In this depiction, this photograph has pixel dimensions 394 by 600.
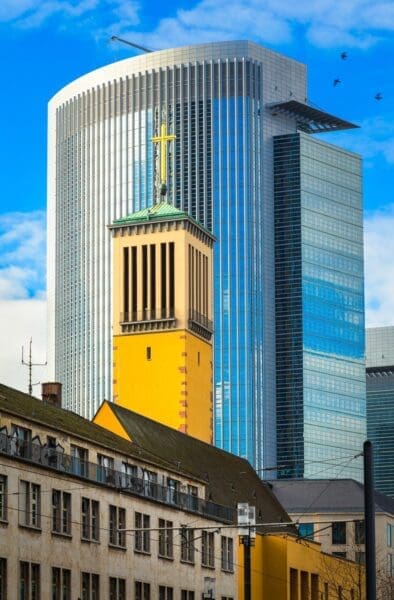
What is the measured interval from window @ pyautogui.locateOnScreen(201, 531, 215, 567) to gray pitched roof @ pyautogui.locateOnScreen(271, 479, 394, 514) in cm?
7261

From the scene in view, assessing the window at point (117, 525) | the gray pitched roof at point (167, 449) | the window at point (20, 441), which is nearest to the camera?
the window at point (20, 441)

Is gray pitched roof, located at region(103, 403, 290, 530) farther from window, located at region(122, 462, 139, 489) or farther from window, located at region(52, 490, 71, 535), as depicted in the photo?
window, located at region(52, 490, 71, 535)

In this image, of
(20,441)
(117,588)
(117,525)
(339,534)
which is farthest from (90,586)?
(339,534)

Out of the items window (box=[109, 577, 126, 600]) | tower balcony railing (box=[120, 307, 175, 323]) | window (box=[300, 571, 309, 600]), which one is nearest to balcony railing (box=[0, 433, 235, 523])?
window (box=[109, 577, 126, 600])

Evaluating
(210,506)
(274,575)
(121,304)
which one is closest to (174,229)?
(121,304)

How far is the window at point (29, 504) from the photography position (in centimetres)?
8044

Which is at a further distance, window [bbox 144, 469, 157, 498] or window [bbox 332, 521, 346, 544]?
window [bbox 332, 521, 346, 544]

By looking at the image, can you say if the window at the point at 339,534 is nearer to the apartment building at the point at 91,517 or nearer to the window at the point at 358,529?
the window at the point at 358,529

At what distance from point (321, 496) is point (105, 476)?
97.1 meters

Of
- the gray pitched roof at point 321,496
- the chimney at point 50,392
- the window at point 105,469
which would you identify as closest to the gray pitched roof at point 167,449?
the window at point 105,469

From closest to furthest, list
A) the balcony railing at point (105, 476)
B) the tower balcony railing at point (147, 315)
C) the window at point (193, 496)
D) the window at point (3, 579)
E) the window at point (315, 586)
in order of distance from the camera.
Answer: the window at point (3, 579)
the balcony railing at point (105, 476)
the window at point (193, 496)
the window at point (315, 586)
the tower balcony railing at point (147, 315)

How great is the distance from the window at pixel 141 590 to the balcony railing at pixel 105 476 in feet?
15.3

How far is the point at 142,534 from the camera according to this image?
319 ft

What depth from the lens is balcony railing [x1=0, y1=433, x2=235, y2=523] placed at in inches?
3221
